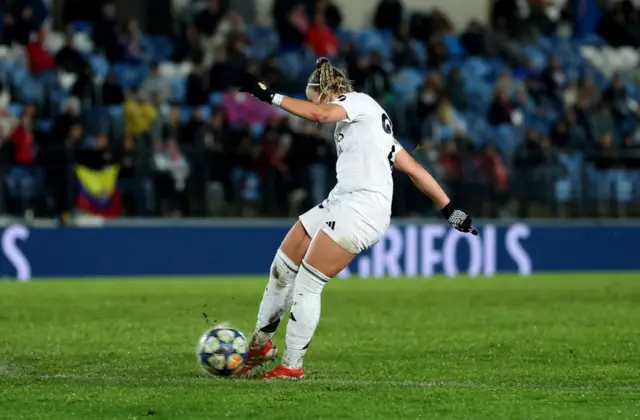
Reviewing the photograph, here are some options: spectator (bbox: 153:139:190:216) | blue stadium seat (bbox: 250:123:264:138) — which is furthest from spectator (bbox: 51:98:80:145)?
blue stadium seat (bbox: 250:123:264:138)

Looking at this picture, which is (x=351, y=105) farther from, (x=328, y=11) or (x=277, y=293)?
(x=328, y=11)

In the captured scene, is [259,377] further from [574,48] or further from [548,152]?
[574,48]

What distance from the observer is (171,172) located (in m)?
19.3

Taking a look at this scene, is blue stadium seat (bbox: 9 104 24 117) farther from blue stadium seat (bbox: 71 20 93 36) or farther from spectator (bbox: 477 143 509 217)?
spectator (bbox: 477 143 509 217)

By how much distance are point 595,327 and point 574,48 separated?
50.6 feet

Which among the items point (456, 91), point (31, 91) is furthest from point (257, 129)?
point (456, 91)

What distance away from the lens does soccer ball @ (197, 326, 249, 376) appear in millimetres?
8922

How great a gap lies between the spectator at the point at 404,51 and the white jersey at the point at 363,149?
15717mm

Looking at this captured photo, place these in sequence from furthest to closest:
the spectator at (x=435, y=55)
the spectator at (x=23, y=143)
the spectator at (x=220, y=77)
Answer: the spectator at (x=435, y=55)
the spectator at (x=220, y=77)
the spectator at (x=23, y=143)

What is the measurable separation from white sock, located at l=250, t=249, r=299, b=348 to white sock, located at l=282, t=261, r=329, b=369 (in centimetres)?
48

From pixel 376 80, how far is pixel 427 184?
13625mm

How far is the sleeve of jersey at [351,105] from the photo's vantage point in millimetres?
8740

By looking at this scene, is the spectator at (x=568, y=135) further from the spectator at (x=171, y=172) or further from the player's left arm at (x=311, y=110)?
the player's left arm at (x=311, y=110)

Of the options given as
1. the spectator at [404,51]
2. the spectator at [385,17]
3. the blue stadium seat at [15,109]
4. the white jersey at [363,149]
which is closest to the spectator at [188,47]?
the blue stadium seat at [15,109]
